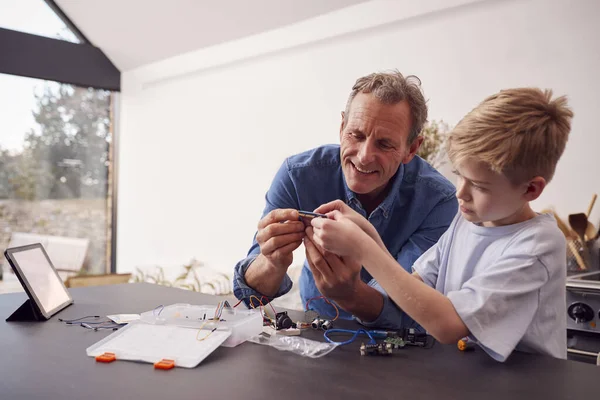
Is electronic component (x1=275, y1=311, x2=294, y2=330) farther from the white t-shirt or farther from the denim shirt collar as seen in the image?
the denim shirt collar

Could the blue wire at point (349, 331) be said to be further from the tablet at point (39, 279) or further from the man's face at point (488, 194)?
the tablet at point (39, 279)

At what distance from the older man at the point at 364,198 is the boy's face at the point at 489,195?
14.1 inches

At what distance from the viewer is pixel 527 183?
49.5 inches

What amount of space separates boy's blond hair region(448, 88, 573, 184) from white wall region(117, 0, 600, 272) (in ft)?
5.77

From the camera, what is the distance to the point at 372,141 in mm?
1690

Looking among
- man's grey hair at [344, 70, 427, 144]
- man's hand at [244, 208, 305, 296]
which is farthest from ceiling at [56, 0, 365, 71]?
man's hand at [244, 208, 305, 296]

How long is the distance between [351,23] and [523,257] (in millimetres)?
2976

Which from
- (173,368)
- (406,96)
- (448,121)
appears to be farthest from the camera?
(448,121)

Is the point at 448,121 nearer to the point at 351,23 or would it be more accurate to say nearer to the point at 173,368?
the point at 351,23

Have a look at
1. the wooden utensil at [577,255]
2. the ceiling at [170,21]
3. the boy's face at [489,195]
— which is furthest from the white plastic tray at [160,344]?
the ceiling at [170,21]

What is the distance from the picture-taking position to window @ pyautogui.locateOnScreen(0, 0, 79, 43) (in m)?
4.83

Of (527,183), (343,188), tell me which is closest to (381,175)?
(343,188)

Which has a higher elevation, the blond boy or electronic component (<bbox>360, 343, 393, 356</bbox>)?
the blond boy

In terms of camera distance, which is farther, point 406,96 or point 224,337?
point 406,96
